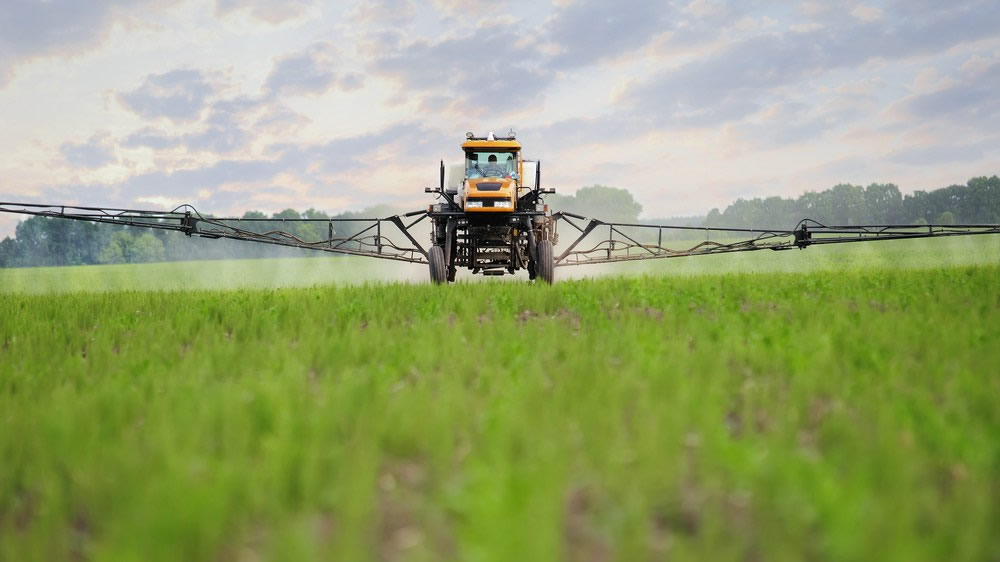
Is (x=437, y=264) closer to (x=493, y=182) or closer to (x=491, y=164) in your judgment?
(x=493, y=182)

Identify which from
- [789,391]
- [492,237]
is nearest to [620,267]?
[492,237]

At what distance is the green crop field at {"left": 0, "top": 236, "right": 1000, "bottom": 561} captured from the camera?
266 cm

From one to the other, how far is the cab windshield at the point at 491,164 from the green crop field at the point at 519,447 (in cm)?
1039

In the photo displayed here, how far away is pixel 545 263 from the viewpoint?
1553 centimetres

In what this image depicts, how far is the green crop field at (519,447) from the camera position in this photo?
8.73 feet

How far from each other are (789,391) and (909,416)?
3.07 feet

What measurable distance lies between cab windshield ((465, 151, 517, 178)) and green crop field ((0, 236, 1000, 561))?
10387 millimetres

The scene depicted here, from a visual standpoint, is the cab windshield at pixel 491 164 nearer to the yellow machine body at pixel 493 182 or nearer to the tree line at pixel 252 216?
the yellow machine body at pixel 493 182

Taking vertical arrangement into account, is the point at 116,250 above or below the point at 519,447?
above

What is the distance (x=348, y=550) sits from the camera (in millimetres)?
2465

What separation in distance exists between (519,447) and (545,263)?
476 inches

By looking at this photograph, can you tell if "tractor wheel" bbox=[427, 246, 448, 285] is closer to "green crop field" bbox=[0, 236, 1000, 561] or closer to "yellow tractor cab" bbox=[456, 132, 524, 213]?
"yellow tractor cab" bbox=[456, 132, 524, 213]

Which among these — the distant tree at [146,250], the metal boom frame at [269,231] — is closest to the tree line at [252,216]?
the distant tree at [146,250]

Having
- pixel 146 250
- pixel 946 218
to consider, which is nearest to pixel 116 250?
pixel 146 250
